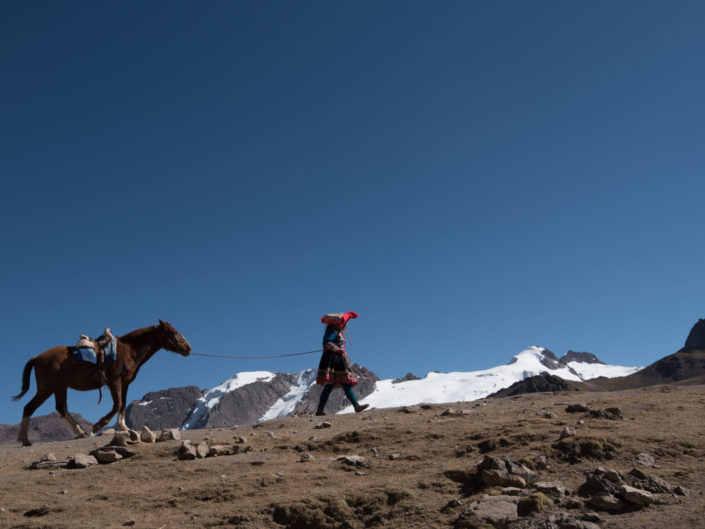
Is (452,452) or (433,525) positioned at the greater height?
(452,452)

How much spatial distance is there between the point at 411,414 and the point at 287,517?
8607 millimetres

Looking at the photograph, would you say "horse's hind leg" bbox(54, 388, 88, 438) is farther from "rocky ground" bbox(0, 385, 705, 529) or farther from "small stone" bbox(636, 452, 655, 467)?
"small stone" bbox(636, 452, 655, 467)

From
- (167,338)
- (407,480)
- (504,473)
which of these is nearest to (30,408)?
(167,338)

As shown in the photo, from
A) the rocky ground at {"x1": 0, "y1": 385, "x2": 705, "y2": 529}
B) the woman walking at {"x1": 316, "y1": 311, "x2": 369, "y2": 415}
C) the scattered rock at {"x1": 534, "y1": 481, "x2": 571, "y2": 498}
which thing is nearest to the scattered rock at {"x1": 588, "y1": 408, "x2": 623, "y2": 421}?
the rocky ground at {"x1": 0, "y1": 385, "x2": 705, "y2": 529}

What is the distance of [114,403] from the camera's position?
1633 cm

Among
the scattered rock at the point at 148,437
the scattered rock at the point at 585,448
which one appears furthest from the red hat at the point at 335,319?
the scattered rock at the point at 585,448

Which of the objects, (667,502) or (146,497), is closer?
(667,502)

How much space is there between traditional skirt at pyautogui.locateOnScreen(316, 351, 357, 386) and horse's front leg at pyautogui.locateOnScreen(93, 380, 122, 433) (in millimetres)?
5735

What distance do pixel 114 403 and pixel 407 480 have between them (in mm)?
10419

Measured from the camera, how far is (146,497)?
8.79 m

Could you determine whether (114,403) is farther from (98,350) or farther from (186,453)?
(186,453)

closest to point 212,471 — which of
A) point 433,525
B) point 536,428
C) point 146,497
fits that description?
point 146,497

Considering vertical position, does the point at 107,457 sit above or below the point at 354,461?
above

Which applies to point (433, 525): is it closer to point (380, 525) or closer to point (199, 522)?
point (380, 525)
